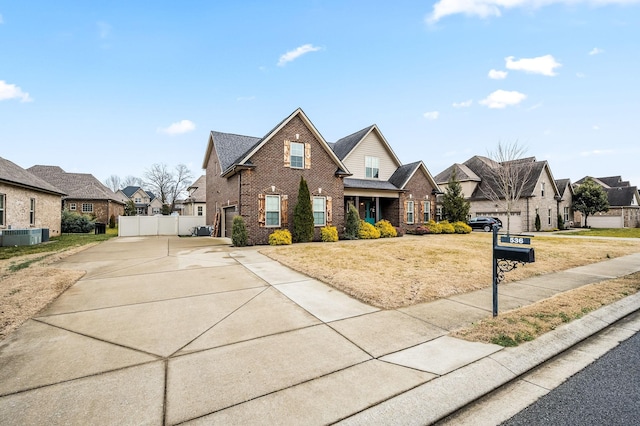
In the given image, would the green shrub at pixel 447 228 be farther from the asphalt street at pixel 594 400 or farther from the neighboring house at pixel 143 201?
the neighboring house at pixel 143 201

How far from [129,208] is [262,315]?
155 ft

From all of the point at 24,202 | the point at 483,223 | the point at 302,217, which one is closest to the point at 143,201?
the point at 24,202

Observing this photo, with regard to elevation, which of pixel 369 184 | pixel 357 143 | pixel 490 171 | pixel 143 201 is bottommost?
pixel 369 184

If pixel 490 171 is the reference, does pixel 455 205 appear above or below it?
below

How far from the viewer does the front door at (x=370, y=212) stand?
2157 centimetres

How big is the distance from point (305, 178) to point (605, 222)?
40974 millimetres

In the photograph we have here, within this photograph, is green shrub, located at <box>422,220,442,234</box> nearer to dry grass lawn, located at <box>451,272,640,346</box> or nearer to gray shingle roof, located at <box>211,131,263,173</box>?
gray shingle roof, located at <box>211,131,263,173</box>

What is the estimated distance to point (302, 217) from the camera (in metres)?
15.3

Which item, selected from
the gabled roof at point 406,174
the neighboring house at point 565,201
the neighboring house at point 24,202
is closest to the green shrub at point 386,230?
the gabled roof at point 406,174

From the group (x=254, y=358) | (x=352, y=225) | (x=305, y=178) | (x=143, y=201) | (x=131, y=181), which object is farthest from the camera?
(x=131, y=181)

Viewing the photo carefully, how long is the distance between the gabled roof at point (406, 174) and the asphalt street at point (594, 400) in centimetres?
1849

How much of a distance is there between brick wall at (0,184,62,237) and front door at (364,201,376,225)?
22542 mm

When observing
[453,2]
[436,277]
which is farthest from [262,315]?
[453,2]

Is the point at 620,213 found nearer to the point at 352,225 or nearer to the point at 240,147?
the point at 352,225
